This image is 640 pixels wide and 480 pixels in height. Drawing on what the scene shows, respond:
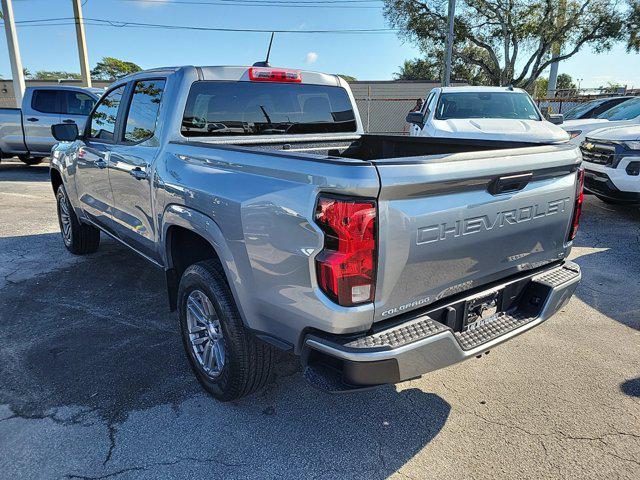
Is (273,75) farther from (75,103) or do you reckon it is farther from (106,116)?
(75,103)

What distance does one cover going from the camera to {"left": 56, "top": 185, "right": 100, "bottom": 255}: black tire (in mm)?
5520

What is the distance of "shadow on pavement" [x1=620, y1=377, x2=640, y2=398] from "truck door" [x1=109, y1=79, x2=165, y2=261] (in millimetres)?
3316

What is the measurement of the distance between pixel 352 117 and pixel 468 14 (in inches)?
1157

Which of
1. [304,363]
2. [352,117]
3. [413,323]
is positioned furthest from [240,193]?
[352,117]

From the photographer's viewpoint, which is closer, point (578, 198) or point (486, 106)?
point (578, 198)

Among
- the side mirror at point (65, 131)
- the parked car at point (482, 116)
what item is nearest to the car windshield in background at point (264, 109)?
the side mirror at point (65, 131)

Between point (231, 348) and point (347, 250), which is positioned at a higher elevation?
point (347, 250)

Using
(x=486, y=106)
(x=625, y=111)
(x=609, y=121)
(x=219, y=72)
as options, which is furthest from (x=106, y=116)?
(x=625, y=111)

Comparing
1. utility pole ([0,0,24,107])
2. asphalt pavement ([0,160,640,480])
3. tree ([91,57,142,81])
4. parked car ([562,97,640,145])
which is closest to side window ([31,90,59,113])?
utility pole ([0,0,24,107])

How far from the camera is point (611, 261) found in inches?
214

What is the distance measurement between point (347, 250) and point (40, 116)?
12409 millimetres

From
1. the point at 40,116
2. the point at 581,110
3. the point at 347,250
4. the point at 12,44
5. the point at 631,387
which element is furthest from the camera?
the point at 12,44

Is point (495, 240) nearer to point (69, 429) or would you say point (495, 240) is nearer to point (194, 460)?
point (194, 460)

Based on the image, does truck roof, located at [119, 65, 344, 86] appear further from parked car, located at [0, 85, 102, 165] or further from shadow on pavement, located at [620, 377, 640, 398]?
parked car, located at [0, 85, 102, 165]
